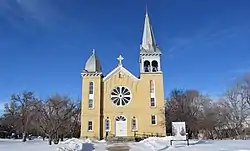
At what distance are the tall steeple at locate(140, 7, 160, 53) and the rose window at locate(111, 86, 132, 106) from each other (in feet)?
20.1

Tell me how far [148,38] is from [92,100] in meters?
12.4

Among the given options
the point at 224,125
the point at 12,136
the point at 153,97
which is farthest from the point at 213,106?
the point at 12,136

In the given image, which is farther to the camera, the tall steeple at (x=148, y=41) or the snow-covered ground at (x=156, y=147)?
the tall steeple at (x=148, y=41)

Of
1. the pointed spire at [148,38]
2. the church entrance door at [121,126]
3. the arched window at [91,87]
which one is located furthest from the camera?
the pointed spire at [148,38]

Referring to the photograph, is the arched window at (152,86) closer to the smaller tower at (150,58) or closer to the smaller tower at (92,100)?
the smaller tower at (150,58)

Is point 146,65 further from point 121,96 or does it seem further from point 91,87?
point 91,87

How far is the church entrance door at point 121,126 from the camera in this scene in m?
40.6

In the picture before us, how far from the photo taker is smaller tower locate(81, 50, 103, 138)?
40438 mm

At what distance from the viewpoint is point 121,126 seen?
40906 millimetres

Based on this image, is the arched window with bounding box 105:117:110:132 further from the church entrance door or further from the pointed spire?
the pointed spire

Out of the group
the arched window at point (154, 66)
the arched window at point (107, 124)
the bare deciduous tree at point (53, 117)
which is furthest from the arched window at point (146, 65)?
the bare deciduous tree at point (53, 117)

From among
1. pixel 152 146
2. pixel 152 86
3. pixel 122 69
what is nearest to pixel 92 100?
pixel 122 69

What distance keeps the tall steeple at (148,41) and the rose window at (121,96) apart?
6134 millimetres

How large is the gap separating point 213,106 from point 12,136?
156 feet
